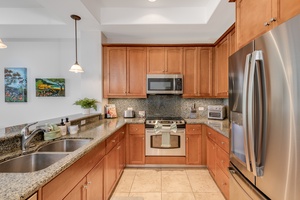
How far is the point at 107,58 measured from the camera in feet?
11.7

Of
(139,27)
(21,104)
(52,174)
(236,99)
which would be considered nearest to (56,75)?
(21,104)

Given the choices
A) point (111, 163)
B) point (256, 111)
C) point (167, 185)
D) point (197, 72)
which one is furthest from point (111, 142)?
point (197, 72)

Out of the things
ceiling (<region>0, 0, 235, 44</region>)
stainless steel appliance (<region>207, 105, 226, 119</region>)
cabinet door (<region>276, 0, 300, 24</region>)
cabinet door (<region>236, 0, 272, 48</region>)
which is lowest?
stainless steel appliance (<region>207, 105, 226, 119</region>)

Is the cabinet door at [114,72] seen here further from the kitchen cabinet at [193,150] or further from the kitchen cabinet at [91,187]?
the kitchen cabinet at [91,187]

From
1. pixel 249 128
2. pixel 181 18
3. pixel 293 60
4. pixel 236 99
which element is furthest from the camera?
pixel 181 18

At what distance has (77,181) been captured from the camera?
1342mm

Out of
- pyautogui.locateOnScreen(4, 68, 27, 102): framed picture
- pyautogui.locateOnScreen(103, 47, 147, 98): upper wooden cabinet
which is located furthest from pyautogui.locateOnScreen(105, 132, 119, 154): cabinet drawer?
pyautogui.locateOnScreen(4, 68, 27, 102): framed picture

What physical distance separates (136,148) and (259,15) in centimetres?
278

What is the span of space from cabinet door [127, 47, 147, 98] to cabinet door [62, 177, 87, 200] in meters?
2.32

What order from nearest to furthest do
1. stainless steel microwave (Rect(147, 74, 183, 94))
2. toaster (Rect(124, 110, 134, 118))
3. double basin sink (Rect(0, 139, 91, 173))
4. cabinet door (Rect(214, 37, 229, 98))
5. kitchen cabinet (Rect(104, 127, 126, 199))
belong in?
double basin sink (Rect(0, 139, 91, 173)), kitchen cabinet (Rect(104, 127, 126, 199)), cabinet door (Rect(214, 37, 229, 98)), stainless steel microwave (Rect(147, 74, 183, 94)), toaster (Rect(124, 110, 134, 118))

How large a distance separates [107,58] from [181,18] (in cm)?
169

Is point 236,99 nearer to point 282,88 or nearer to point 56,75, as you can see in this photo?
point 282,88

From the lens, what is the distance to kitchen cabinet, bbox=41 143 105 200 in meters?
1.03

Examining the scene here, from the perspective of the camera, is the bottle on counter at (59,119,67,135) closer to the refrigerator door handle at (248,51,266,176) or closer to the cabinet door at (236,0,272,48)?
the refrigerator door handle at (248,51,266,176)
